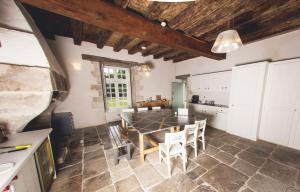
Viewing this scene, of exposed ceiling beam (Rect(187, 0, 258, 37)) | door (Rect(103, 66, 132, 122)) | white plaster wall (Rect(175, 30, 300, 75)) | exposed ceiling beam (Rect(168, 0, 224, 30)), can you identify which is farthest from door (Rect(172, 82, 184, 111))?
exposed ceiling beam (Rect(168, 0, 224, 30))

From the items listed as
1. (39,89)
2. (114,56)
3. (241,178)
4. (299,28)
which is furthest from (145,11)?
(299,28)

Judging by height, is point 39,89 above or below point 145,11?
below

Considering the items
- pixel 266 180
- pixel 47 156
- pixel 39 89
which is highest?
pixel 39 89

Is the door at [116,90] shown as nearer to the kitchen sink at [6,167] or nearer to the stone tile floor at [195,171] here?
the stone tile floor at [195,171]

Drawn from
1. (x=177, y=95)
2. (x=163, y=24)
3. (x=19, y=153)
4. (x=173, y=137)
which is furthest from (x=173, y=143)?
(x=177, y=95)

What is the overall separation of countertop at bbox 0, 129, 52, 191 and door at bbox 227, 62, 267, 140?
14.9ft

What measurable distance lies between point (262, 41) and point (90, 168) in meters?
5.22

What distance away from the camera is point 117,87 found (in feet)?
15.7

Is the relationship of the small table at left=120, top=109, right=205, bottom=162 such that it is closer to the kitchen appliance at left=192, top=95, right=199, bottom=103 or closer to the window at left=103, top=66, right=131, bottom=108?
the window at left=103, top=66, right=131, bottom=108

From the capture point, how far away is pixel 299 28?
2514 millimetres

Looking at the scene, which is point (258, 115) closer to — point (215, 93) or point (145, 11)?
point (215, 93)

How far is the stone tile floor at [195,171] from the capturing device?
5.69ft

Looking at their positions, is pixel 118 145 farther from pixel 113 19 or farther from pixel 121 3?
pixel 121 3

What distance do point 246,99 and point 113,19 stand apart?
12.7 ft
